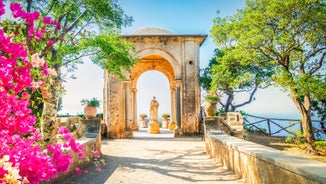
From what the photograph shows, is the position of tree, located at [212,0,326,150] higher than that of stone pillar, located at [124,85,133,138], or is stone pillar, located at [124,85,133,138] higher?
tree, located at [212,0,326,150]

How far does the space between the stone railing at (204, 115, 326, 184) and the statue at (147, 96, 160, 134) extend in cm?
951

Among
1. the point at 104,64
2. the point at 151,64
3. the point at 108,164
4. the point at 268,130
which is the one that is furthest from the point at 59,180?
the point at 268,130

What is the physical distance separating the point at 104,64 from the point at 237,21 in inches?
231

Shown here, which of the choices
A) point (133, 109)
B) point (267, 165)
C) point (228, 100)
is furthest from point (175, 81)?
point (267, 165)

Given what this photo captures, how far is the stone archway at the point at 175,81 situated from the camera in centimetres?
1245

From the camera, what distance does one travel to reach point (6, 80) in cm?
193

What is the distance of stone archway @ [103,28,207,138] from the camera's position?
12.4m

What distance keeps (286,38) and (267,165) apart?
656 centimetres

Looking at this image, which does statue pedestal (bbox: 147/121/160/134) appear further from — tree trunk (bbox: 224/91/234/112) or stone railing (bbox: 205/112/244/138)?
tree trunk (bbox: 224/91/234/112)

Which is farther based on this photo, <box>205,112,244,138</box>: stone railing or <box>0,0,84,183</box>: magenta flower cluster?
<box>205,112,244,138</box>: stone railing

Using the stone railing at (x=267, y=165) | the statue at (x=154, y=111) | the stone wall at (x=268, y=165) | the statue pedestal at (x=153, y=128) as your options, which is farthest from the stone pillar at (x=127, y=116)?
the stone wall at (x=268, y=165)

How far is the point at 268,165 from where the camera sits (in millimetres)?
3094

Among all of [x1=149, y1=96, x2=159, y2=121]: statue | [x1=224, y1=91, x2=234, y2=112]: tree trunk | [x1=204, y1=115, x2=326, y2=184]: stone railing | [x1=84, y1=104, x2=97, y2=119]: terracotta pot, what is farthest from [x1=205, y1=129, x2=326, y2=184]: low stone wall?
[x1=224, y1=91, x2=234, y2=112]: tree trunk

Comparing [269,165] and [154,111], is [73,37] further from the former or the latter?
[154,111]
